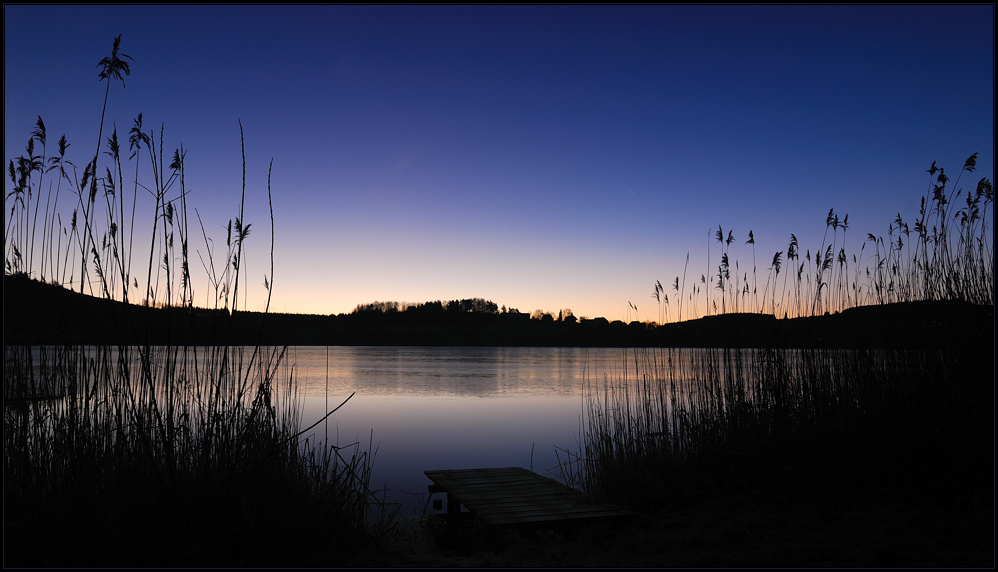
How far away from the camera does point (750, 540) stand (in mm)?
3898

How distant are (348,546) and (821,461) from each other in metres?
3.76

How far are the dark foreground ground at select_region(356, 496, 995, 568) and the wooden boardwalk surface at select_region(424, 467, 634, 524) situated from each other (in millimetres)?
140

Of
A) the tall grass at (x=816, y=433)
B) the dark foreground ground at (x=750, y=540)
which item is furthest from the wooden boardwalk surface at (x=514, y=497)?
the tall grass at (x=816, y=433)

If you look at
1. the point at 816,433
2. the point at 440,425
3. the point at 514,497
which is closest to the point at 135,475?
the point at 514,497

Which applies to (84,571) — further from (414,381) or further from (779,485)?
(414,381)

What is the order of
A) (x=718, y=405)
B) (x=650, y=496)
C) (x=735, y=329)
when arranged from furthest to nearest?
(x=735, y=329) < (x=718, y=405) < (x=650, y=496)

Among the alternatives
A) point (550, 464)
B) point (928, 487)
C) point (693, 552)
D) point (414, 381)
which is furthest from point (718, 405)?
point (414, 381)

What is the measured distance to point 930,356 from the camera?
15.4ft

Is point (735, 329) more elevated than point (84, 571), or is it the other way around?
point (735, 329)

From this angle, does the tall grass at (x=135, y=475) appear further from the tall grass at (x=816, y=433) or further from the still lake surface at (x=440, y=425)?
the tall grass at (x=816, y=433)

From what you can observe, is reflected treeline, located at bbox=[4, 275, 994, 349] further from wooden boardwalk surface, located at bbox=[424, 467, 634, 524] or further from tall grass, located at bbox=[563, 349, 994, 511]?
wooden boardwalk surface, located at bbox=[424, 467, 634, 524]

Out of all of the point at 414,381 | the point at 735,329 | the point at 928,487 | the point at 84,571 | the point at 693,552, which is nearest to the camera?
the point at 84,571

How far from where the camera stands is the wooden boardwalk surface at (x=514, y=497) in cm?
462

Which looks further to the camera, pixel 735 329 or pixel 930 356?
pixel 735 329
